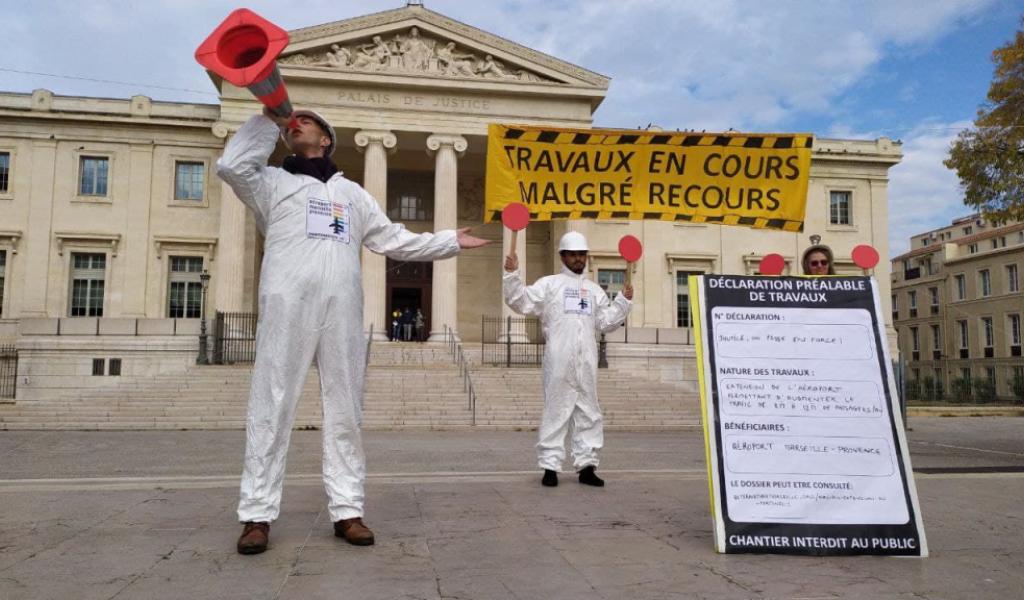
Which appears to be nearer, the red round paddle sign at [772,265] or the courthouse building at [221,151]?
the red round paddle sign at [772,265]

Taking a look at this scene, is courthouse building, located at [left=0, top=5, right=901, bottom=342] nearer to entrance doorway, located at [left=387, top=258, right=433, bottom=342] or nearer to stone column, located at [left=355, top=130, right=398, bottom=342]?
stone column, located at [left=355, top=130, right=398, bottom=342]

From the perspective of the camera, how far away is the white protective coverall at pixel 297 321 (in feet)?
13.4

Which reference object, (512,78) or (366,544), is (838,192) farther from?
(366,544)

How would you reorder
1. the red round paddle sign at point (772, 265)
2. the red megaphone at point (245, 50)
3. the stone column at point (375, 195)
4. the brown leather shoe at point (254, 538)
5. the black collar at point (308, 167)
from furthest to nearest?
the stone column at point (375, 195) < the red round paddle sign at point (772, 265) < the black collar at point (308, 167) < the brown leather shoe at point (254, 538) < the red megaphone at point (245, 50)

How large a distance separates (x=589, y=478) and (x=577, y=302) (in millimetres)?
1504

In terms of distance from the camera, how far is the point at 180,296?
32375mm

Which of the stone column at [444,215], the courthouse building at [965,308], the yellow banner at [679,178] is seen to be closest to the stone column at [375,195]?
the stone column at [444,215]

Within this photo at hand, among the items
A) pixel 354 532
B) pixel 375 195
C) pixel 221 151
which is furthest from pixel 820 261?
pixel 221 151

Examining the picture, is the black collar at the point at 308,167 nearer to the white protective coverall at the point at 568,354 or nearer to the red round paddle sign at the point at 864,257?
the white protective coverall at the point at 568,354

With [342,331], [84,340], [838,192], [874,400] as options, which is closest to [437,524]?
[342,331]

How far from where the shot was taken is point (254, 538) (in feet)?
12.5

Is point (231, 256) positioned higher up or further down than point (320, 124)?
higher up

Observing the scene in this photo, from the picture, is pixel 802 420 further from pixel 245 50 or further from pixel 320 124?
pixel 245 50

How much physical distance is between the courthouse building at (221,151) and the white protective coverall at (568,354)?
73.0ft
